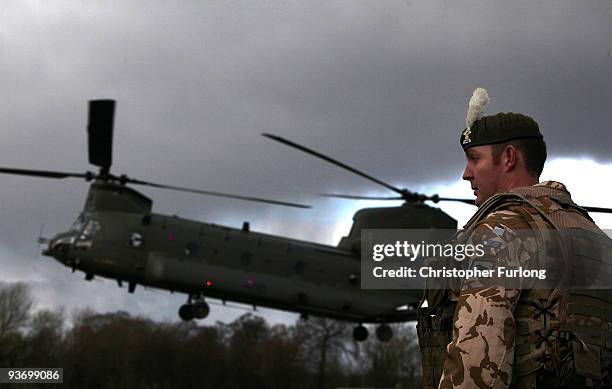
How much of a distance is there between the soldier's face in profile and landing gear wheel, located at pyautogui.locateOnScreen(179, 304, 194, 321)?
1472 centimetres

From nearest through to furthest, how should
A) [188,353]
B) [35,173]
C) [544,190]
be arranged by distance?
[544,190] < [35,173] < [188,353]

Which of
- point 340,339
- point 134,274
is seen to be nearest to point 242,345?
point 340,339

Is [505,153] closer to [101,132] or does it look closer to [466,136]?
[466,136]

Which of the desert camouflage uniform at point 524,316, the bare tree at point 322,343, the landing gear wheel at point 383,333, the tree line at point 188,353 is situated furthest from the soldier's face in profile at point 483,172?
the bare tree at point 322,343

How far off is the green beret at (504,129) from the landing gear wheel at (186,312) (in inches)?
582

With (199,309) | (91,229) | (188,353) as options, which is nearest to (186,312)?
(199,309)

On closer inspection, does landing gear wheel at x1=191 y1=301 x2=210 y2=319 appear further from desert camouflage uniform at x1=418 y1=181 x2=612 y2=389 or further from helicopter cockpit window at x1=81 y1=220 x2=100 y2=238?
desert camouflage uniform at x1=418 y1=181 x2=612 y2=389

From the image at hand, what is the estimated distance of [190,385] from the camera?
28094 millimetres

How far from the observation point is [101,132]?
15430 millimetres

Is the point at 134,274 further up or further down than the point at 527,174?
further up

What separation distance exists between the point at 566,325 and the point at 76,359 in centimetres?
2778

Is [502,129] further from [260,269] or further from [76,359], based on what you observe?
[76,359]

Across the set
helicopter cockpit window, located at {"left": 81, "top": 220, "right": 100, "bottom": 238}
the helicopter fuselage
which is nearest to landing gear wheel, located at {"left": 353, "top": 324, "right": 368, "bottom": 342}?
the helicopter fuselage

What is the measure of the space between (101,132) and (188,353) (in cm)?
1513
